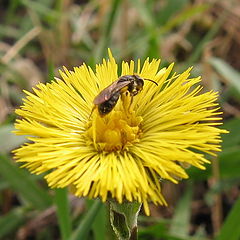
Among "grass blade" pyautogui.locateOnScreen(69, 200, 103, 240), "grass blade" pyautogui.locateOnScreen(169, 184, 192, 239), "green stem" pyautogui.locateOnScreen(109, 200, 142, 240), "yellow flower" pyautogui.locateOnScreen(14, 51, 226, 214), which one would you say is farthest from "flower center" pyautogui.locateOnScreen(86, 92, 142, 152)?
"grass blade" pyautogui.locateOnScreen(169, 184, 192, 239)

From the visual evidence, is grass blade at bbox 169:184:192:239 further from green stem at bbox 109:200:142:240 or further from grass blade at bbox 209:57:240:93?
green stem at bbox 109:200:142:240

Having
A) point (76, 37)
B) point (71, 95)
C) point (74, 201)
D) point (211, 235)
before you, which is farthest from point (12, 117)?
point (71, 95)

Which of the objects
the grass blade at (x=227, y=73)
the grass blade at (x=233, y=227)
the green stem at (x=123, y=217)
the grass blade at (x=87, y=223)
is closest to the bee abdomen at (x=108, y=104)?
the green stem at (x=123, y=217)

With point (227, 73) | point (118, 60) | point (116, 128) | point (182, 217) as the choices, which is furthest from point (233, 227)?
point (118, 60)

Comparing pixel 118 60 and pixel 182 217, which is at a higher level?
pixel 118 60

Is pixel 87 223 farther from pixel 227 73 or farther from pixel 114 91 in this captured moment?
pixel 227 73

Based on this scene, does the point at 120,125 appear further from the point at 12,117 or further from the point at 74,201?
the point at 12,117

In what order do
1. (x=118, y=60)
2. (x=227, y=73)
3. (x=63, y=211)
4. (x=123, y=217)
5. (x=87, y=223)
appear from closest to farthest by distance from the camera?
(x=123, y=217), (x=87, y=223), (x=63, y=211), (x=227, y=73), (x=118, y=60)

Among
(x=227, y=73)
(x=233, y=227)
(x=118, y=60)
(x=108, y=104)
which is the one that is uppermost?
(x=118, y=60)
